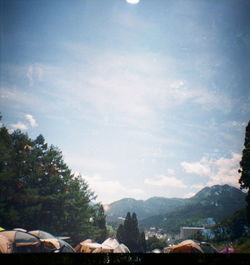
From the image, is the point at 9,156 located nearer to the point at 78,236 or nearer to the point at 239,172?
the point at 78,236

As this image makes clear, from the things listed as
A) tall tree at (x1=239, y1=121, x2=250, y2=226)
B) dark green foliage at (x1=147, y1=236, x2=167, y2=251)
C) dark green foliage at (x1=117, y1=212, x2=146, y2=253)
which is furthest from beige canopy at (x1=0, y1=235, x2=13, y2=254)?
dark green foliage at (x1=147, y1=236, x2=167, y2=251)

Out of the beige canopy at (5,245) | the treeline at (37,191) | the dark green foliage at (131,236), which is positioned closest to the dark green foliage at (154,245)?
the dark green foliage at (131,236)

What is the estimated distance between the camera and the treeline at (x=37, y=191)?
25.0 meters

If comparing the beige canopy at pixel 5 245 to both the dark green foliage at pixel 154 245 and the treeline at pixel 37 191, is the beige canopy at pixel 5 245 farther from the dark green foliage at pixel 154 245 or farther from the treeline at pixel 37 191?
the dark green foliage at pixel 154 245

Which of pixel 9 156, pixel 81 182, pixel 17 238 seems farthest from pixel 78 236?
pixel 17 238

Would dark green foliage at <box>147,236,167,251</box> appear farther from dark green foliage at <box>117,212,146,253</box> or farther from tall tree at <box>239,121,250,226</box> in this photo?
tall tree at <box>239,121,250,226</box>

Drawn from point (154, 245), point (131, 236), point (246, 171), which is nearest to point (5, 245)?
point (246, 171)

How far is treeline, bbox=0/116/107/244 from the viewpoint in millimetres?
25016

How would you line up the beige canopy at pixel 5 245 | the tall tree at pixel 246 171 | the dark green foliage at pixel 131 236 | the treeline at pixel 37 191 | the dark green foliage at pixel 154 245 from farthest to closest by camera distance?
the dark green foliage at pixel 154 245 → the dark green foliage at pixel 131 236 → the tall tree at pixel 246 171 → the treeline at pixel 37 191 → the beige canopy at pixel 5 245

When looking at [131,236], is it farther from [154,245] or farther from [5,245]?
[5,245]

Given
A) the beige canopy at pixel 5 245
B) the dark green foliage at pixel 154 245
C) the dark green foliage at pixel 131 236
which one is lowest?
the dark green foliage at pixel 154 245

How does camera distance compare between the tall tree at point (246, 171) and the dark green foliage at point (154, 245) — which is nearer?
the tall tree at point (246, 171)

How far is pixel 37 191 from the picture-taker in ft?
89.2

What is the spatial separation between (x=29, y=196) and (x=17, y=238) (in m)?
13.0
